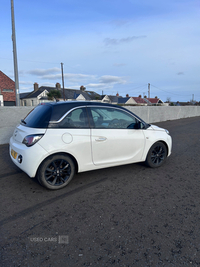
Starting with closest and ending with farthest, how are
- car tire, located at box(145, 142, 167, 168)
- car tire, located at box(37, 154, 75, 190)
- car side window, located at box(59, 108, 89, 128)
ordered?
car tire, located at box(37, 154, 75, 190), car side window, located at box(59, 108, 89, 128), car tire, located at box(145, 142, 167, 168)

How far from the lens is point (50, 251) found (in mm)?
1987

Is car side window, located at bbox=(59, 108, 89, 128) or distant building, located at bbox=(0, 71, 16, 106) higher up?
distant building, located at bbox=(0, 71, 16, 106)

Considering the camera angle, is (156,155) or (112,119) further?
(156,155)

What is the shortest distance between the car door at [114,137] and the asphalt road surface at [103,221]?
1.55ft

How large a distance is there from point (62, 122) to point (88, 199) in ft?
4.66

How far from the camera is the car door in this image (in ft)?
11.6

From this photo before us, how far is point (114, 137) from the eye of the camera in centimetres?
368

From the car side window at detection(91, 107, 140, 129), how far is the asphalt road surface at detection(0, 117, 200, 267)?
3.68 ft

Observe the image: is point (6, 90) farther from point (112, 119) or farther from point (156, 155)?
point (156, 155)

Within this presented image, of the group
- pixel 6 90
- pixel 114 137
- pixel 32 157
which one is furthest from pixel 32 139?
pixel 6 90

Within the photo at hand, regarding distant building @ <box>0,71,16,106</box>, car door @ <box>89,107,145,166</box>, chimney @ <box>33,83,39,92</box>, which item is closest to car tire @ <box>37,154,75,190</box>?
car door @ <box>89,107,145,166</box>

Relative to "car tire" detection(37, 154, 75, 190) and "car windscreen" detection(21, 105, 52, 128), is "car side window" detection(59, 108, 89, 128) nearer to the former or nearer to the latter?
"car windscreen" detection(21, 105, 52, 128)

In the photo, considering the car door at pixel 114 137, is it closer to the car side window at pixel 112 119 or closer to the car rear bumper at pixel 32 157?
the car side window at pixel 112 119

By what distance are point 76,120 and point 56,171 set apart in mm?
1007
